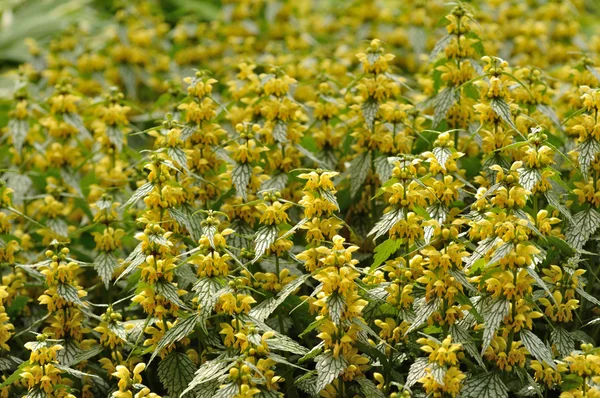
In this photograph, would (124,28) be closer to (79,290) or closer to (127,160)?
(127,160)

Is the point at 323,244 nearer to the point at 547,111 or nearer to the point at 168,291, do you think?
the point at 168,291

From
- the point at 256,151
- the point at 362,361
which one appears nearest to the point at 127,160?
the point at 256,151

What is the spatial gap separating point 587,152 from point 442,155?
1.68ft

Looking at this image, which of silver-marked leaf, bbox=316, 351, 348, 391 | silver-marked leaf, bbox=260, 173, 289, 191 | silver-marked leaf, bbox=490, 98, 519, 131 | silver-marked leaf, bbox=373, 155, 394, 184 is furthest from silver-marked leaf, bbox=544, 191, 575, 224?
silver-marked leaf, bbox=260, 173, 289, 191

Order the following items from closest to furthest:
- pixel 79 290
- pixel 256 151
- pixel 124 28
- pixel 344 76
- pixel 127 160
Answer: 1. pixel 79 290
2. pixel 256 151
3. pixel 127 160
4. pixel 344 76
5. pixel 124 28

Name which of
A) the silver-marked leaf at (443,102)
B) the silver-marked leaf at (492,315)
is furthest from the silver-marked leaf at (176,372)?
the silver-marked leaf at (443,102)

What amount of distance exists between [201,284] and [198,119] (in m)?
0.80

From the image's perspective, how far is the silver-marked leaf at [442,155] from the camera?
8.89ft

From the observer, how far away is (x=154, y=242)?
8.66 feet

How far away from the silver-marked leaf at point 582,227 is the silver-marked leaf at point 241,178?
114 centimetres

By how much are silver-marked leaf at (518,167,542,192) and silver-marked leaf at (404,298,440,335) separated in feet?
1.49

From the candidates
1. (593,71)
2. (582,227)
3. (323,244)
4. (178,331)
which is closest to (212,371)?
(178,331)

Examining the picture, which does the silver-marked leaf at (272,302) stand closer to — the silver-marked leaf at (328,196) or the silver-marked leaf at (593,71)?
the silver-marked leaf at (328,196)

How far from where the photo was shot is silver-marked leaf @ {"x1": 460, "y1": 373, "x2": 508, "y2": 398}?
2.55 metres
